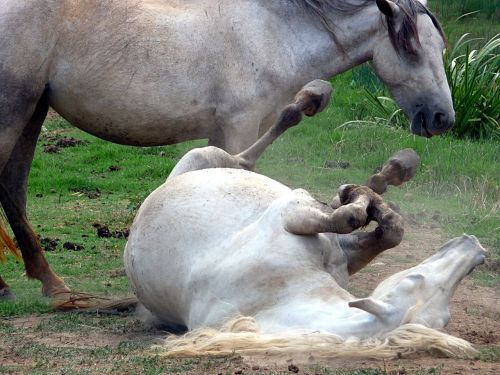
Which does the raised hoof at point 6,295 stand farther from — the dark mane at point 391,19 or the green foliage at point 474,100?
the green foliage at point 474,100

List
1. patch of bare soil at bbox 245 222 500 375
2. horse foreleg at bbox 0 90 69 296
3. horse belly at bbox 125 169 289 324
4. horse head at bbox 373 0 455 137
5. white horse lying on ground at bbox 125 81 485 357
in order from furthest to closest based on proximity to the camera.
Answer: horse foreleg at bbox 0 90 69 296, horse head at bbox 373 0 455 137, horse belly at bbox 125 169 289 324, white horse lying on ground at bbox 125 81 485 357, patch of bare soil at bbox 245 222 500 375

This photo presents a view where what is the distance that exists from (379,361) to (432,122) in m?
2.51

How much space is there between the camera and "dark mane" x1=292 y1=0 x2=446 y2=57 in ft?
19.0

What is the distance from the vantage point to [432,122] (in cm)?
595

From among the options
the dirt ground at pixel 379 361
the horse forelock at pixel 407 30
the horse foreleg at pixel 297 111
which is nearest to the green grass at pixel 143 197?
the dirt ground at pixel 379 361

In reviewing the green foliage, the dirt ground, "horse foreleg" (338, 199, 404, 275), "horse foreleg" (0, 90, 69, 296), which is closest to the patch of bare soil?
the dirt ground

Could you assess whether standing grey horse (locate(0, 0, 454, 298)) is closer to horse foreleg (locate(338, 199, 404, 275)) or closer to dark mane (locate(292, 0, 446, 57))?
dark mane (locate(292, 0, 446, 57))

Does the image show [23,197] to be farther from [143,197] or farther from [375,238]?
[375,238]

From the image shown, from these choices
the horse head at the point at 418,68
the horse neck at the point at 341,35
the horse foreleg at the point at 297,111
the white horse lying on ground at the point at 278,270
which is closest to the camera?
the white horse lying on ground at the point at 278,270

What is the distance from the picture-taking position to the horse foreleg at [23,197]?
608 centimetres

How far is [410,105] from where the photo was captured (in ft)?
19.7

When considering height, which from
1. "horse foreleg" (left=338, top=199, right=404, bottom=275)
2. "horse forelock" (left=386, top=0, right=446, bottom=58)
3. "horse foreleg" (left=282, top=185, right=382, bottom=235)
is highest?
"horse forelock" (left=386, top=0, right=446, bottom=58)

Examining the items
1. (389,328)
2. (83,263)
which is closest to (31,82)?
(83,263)

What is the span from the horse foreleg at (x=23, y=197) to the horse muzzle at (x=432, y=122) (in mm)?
2078
